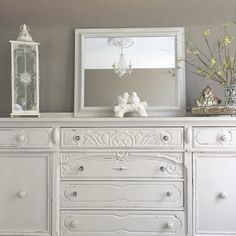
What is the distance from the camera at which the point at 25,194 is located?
228cm

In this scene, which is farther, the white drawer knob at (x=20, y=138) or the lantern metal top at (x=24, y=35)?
the lantern metal top at (x=24, y=35)

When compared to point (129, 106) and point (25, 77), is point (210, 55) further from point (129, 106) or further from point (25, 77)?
point (25, 77)

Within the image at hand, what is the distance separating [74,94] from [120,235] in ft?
3.42

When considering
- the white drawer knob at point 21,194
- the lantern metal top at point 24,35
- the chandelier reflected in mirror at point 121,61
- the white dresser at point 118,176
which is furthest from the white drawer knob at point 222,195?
the lantern metal top at point 24,35

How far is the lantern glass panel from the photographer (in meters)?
2.47

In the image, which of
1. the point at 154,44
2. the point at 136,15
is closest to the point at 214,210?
the point at 154,44

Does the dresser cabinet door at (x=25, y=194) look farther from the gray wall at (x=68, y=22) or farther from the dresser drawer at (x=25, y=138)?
the gray wall at (x=68, y=22)

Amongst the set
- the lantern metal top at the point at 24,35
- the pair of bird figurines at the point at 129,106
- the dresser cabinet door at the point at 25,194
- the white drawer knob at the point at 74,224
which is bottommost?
the white drawer knob at the point at 74,224

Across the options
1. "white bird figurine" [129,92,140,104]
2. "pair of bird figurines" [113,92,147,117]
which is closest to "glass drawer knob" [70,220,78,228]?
"pair of bird figurines" [113,92,147,117]

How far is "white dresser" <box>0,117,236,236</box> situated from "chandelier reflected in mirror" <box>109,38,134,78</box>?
1.74ft

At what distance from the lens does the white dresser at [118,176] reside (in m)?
2.22

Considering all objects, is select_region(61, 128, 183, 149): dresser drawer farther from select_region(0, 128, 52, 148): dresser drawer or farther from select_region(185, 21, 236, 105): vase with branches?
select_region(185, 21, 236, 105): vase with branches

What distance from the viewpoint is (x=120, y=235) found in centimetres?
226

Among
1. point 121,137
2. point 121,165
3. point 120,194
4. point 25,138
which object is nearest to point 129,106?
point 121,137
